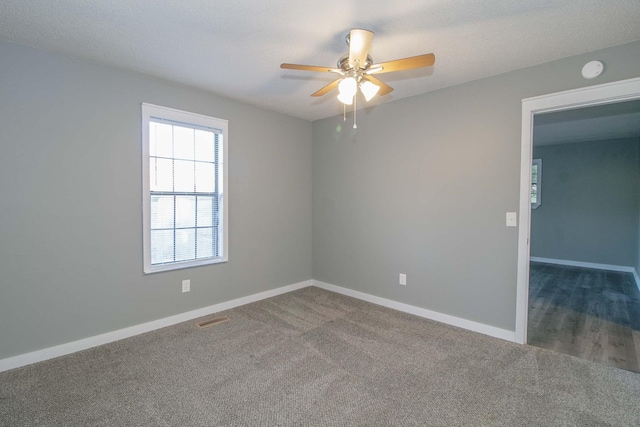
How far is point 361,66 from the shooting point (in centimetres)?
208

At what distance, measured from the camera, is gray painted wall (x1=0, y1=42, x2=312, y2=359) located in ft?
7.55

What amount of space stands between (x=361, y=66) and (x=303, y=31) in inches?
18.9

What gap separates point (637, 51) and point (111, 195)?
173 inches

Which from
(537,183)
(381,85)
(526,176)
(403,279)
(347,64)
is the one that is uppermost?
(347,64)

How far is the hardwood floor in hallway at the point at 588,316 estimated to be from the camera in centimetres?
267

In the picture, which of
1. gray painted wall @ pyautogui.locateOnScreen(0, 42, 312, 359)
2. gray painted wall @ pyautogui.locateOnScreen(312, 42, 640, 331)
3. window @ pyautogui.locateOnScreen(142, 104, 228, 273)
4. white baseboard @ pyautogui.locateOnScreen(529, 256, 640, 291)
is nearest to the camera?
gray painted wall @ pyautogui.locateOnScreen(0, 42, 312, 359)

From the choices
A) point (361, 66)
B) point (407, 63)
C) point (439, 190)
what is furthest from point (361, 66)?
point (439, 190)

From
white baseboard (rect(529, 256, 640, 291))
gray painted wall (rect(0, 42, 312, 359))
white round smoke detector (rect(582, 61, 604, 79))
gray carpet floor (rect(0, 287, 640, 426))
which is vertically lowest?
gray carpet floor (rect(0, 287, 640, 426))

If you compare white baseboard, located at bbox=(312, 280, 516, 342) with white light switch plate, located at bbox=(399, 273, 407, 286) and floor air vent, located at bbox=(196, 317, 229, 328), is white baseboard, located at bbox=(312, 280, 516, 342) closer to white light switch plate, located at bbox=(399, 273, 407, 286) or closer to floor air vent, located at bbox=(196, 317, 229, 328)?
white light switch plate, located at bbox=(399, 273, 407, 286)

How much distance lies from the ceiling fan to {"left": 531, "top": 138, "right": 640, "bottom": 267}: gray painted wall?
6.30 m

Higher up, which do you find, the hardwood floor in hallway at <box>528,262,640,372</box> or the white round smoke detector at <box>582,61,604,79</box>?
the white round smoke detector at <box>582,61,604,79</box>

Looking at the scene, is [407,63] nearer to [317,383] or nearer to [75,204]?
[317,383]

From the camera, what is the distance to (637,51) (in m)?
2.24

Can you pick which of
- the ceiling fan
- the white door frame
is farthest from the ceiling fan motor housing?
the white door frame
